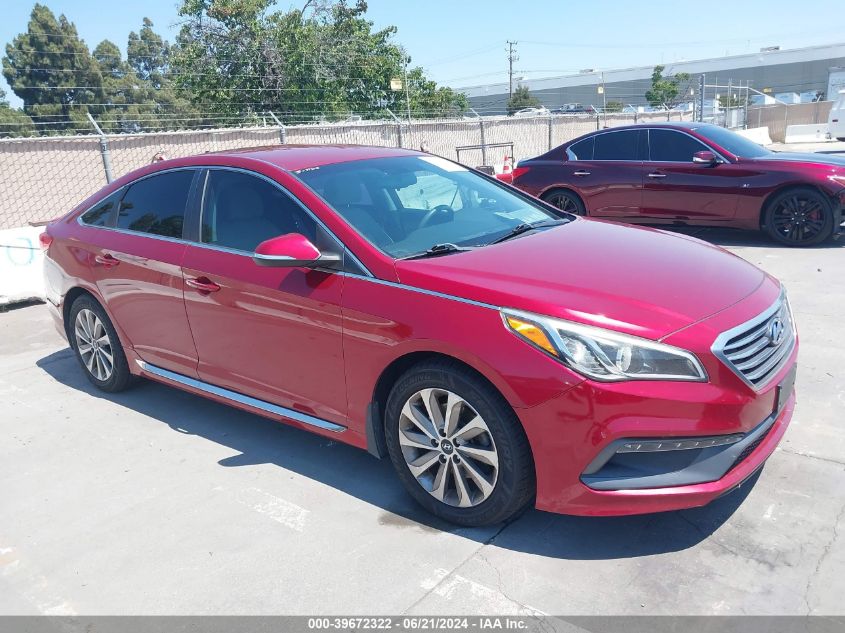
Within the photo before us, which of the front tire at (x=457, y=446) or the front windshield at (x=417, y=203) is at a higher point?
the front windshield at (x=417, y=203)

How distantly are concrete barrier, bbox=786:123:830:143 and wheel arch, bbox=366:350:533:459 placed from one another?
30.8 meters

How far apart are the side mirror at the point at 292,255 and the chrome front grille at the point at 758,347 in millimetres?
1803

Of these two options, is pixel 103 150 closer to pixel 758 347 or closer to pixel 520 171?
pixel 520 171

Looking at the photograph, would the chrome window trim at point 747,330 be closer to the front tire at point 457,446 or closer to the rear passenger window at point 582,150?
the front tire at point 457,446

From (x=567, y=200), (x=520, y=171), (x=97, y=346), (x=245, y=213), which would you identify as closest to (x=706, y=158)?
(x=567, y=200)

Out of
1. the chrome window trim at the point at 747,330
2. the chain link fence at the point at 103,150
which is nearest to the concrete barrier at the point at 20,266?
the chain link fence at the point at 103,150

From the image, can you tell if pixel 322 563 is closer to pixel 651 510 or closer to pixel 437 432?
pixel 437 432

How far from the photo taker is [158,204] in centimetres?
470

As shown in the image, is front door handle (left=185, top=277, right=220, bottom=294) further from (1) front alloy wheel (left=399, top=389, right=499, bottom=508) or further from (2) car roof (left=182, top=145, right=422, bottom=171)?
(1) front alloy wheel (left=399, top=389, right=499, bottom=508)

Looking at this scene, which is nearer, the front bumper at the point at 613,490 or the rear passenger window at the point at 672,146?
the front bumper at the point at 613,490

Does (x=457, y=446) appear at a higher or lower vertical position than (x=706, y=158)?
lower

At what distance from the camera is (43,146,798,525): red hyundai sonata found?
2.85 metres

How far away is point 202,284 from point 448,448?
184 cm

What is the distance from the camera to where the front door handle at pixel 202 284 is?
13.6ft
